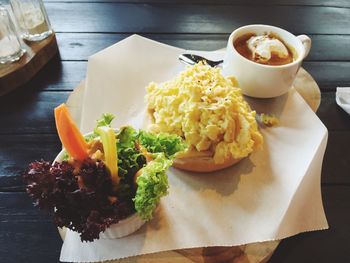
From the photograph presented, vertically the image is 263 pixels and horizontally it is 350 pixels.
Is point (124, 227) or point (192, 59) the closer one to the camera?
point (124, 227)

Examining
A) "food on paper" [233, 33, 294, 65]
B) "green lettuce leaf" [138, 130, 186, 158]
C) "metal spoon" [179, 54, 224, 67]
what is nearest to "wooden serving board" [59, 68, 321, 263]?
"green lettuce leaf" [138, 130, 186, 158]

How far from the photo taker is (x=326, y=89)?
1198 millimetres

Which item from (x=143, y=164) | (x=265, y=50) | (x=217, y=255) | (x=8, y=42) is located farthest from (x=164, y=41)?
(x=217, y=255)

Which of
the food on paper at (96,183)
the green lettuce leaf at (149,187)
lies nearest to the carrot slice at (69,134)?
the food on paper at (96,183)

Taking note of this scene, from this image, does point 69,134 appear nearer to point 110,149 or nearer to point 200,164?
point 110,149

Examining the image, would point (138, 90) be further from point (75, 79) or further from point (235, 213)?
point (235, 213)

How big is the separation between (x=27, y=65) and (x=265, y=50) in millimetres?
821

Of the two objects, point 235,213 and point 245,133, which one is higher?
point 245,133

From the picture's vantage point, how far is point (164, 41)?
1.37m

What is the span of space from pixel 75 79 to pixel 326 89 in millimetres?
924

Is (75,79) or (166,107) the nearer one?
(166,107)

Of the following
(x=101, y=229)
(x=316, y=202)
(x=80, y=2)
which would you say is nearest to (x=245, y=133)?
(x=316, y=202)

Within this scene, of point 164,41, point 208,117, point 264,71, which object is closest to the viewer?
point 208,117

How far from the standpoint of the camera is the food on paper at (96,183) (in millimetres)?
612
